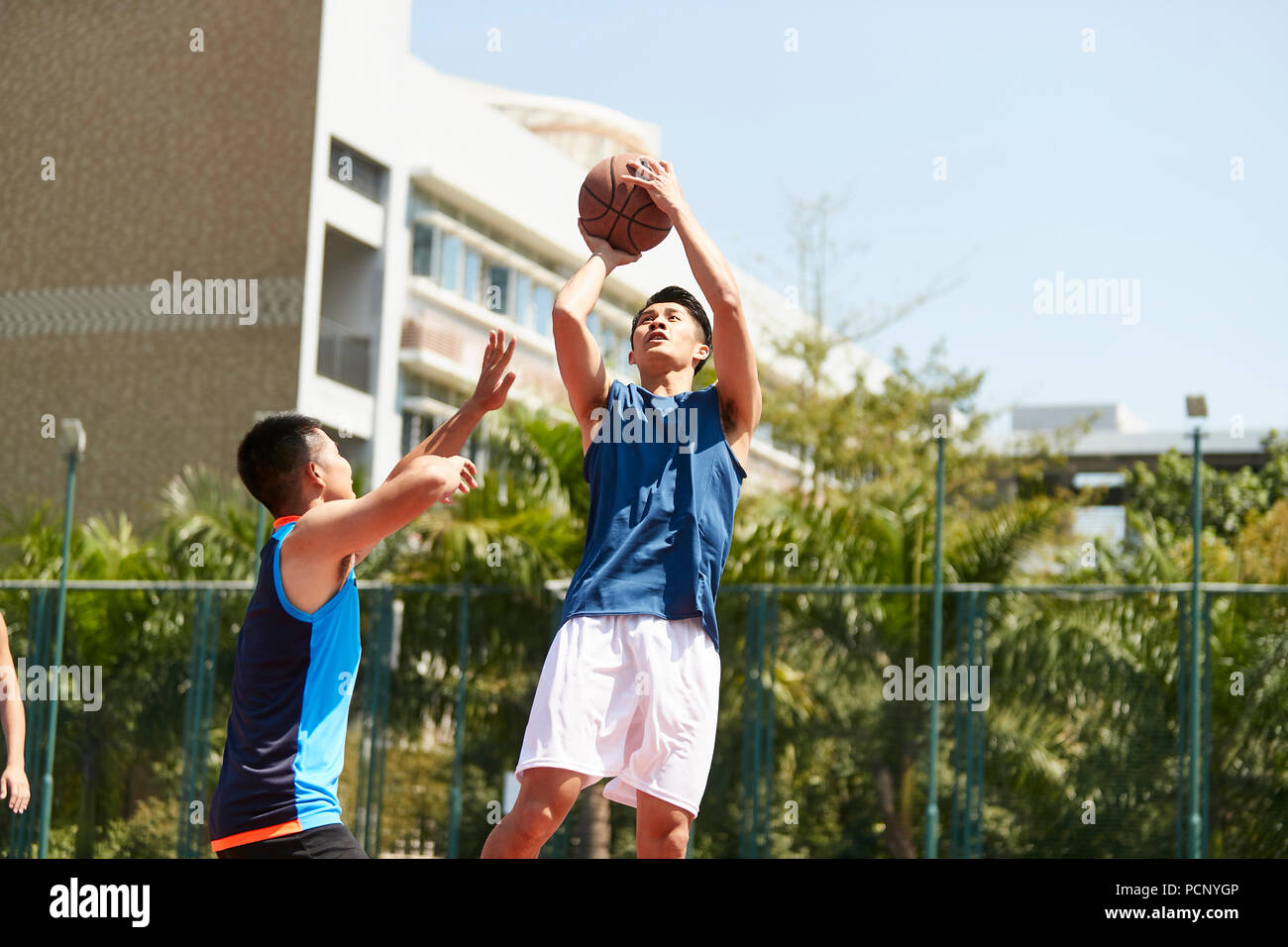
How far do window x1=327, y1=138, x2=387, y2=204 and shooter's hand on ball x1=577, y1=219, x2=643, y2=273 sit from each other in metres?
22.0

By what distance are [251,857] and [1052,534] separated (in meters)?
14.1

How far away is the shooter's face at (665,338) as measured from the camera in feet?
14.7

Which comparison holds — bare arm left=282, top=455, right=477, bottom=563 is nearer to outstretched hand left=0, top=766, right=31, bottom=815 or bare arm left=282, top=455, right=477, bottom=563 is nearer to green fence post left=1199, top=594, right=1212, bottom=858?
outstretched hand left=0, top=766, right=31, bottom=815

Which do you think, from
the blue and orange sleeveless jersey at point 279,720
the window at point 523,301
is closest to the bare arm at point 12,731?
the blue and orange sleeveless jersey at point 279,720

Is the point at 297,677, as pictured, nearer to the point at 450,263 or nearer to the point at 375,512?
the point at 375,512

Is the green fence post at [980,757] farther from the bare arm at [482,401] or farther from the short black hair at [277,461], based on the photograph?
the short black hair at [277,461]

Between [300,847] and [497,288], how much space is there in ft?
94.2

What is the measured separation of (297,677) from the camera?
3625 mm

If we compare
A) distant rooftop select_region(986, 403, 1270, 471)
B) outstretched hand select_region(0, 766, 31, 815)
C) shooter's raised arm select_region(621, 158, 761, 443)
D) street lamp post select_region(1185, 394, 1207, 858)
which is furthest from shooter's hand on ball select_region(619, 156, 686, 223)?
distant rooftop select_region(986, 403, 1270, 471)

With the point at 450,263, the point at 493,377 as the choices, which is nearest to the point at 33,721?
the point at 493,377

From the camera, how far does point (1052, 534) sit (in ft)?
53.8

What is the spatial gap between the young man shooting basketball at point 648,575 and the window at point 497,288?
26.7 meters
